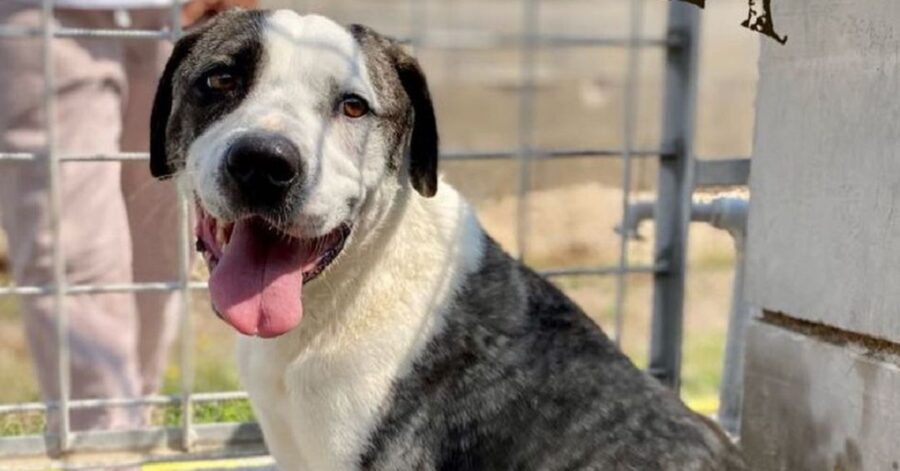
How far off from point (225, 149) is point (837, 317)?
1624 mm

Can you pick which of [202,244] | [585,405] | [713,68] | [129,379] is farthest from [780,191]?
[713,68]

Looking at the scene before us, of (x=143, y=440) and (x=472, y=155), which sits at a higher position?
(x=472, y=155)

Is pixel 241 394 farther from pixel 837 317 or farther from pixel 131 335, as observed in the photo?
pixel 837 317

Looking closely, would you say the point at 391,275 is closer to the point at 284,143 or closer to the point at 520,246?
the point at 284,143

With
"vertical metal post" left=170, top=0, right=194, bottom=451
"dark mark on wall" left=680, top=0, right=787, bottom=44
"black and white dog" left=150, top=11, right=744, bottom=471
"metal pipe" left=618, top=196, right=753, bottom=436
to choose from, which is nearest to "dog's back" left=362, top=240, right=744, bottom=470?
"black and white dog" left=150, top=11, right=744, bottom=471

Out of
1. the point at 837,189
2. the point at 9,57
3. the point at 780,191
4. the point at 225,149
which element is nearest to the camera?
the point at 225,149

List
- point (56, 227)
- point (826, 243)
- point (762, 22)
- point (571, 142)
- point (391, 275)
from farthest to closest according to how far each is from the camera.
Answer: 1. point (571, 142)
2. point (56, 227)
3. point (826, 243)
4. point (762, 22)
5. point (391, 275)

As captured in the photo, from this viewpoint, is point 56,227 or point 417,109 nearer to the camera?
point 417,109

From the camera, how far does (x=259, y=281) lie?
2.89 meters

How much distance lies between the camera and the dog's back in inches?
120

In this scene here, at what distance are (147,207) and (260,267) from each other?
1.36m

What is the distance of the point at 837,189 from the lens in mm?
3287

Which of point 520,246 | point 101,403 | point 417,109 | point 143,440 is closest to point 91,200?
point 101,403

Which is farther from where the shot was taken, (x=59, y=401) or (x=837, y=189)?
(x=59, y=401)
